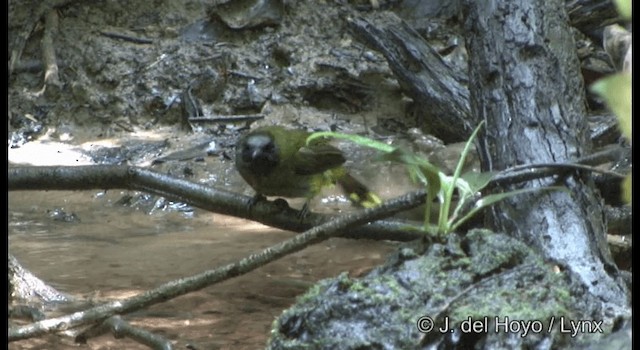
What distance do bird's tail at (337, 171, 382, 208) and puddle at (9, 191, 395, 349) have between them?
0.34m

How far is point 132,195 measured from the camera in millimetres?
7492

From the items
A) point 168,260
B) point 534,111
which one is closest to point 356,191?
point 168,260

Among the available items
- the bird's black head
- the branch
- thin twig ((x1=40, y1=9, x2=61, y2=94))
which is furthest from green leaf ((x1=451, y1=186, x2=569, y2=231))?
thin twig ((x1=40, y1=9, x2=61, y2=94))

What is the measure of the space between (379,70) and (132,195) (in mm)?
2542

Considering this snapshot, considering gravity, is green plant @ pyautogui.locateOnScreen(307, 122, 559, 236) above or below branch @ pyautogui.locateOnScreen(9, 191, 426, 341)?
above

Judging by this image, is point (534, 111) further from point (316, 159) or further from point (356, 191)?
point (356, 191)

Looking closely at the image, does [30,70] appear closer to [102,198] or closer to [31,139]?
[31,139]

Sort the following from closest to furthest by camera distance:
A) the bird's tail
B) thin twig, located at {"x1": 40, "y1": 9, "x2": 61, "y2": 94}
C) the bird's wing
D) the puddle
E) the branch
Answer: the branch < the puddle < the bird's wing < the bird's tail < thin twig, located at {"x1": 40, "y1": 9, "x2": 61, "y2": 94}

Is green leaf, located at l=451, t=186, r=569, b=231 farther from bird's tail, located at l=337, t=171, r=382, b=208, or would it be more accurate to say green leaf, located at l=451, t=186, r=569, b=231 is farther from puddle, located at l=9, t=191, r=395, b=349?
bird's tail, located at l=337, t=171, r=382, b=208

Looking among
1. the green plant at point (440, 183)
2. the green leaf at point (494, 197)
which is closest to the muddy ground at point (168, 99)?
the green leaf at point (494, 197)

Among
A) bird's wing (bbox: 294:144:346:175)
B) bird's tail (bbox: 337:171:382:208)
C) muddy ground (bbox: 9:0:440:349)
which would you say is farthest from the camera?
muddy ground (bbox: 9:0:440:349)

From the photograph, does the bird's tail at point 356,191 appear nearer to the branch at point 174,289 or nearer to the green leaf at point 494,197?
the green leaf at point 494,197

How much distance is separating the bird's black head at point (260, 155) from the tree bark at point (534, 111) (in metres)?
1.22

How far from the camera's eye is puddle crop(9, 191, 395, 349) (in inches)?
168
